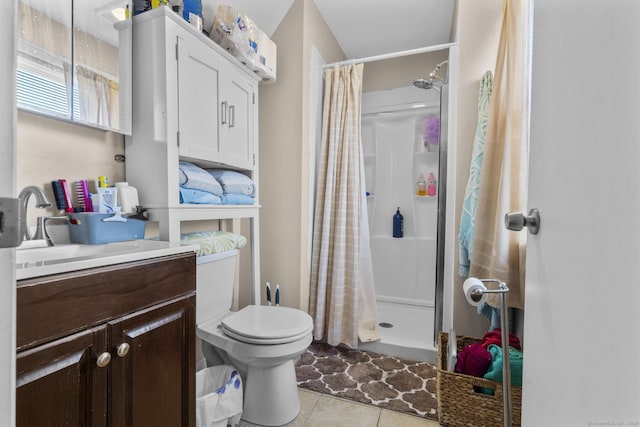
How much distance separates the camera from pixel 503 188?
1.50 m

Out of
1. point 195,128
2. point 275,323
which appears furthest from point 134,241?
point 275,323

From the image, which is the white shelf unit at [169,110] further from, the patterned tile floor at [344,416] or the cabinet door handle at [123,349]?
the patterned tile floor at [344,416]

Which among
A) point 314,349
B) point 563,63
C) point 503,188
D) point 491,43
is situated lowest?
point 314,349

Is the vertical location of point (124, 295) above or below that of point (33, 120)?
below

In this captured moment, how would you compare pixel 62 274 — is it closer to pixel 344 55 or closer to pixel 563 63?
pixel 563 63

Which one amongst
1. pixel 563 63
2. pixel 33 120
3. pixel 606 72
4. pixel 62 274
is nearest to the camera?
pixel 606 72

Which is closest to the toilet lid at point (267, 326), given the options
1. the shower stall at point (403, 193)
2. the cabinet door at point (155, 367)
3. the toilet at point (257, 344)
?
the toilet at point (257, 344)

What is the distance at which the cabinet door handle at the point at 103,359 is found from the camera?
724 millimetres

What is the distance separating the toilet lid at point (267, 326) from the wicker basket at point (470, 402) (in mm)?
692

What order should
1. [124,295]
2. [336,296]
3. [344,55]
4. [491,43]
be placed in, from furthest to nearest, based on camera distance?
[344,55]
[336,296]
[491,43]
[124,295]

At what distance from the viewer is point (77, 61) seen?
1.13 m

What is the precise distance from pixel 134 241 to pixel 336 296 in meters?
1.35

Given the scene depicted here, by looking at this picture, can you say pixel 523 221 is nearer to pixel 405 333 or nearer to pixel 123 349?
pixel 123 349

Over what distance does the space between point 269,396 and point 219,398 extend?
24cm
